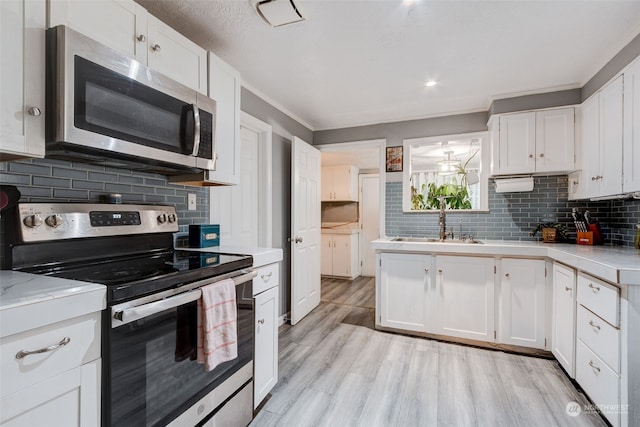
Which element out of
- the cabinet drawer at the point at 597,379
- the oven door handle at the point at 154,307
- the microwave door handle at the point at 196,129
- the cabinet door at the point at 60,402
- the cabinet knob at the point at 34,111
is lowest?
the cabinet drawer at the point at 597,379

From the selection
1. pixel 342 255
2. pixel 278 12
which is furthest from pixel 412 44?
pixel 342 255

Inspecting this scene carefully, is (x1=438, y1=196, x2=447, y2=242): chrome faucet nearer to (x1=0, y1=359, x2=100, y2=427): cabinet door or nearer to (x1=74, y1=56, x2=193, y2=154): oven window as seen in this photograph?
(x1=74, y1=56, x2=193, y2=154): oven window

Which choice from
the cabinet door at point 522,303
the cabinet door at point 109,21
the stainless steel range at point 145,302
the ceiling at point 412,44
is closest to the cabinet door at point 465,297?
the cabinet door at point 522,303

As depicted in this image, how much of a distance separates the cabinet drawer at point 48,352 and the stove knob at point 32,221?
1.97 feet

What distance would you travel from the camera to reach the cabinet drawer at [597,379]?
1.53 m

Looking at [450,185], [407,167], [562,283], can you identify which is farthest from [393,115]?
[562,283]

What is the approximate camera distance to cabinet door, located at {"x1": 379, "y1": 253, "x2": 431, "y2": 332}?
2.82 meters

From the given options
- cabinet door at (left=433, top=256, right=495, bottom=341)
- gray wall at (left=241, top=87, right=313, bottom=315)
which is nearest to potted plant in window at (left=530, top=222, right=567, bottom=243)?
cabinet door at (left=433, top=256, right=495, bottom=341)

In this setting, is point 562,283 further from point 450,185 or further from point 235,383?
point 235,383

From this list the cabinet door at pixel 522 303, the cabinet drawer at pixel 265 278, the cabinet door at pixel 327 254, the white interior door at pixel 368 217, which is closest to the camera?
the cabinet drawer at pixel 265 278

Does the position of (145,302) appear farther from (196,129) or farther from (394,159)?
(394,159)

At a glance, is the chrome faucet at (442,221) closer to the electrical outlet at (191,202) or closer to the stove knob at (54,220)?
the electrical outlet at (191,202)

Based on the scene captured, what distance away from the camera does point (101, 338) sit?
0.92 m

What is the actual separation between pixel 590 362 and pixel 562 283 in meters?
0.60
